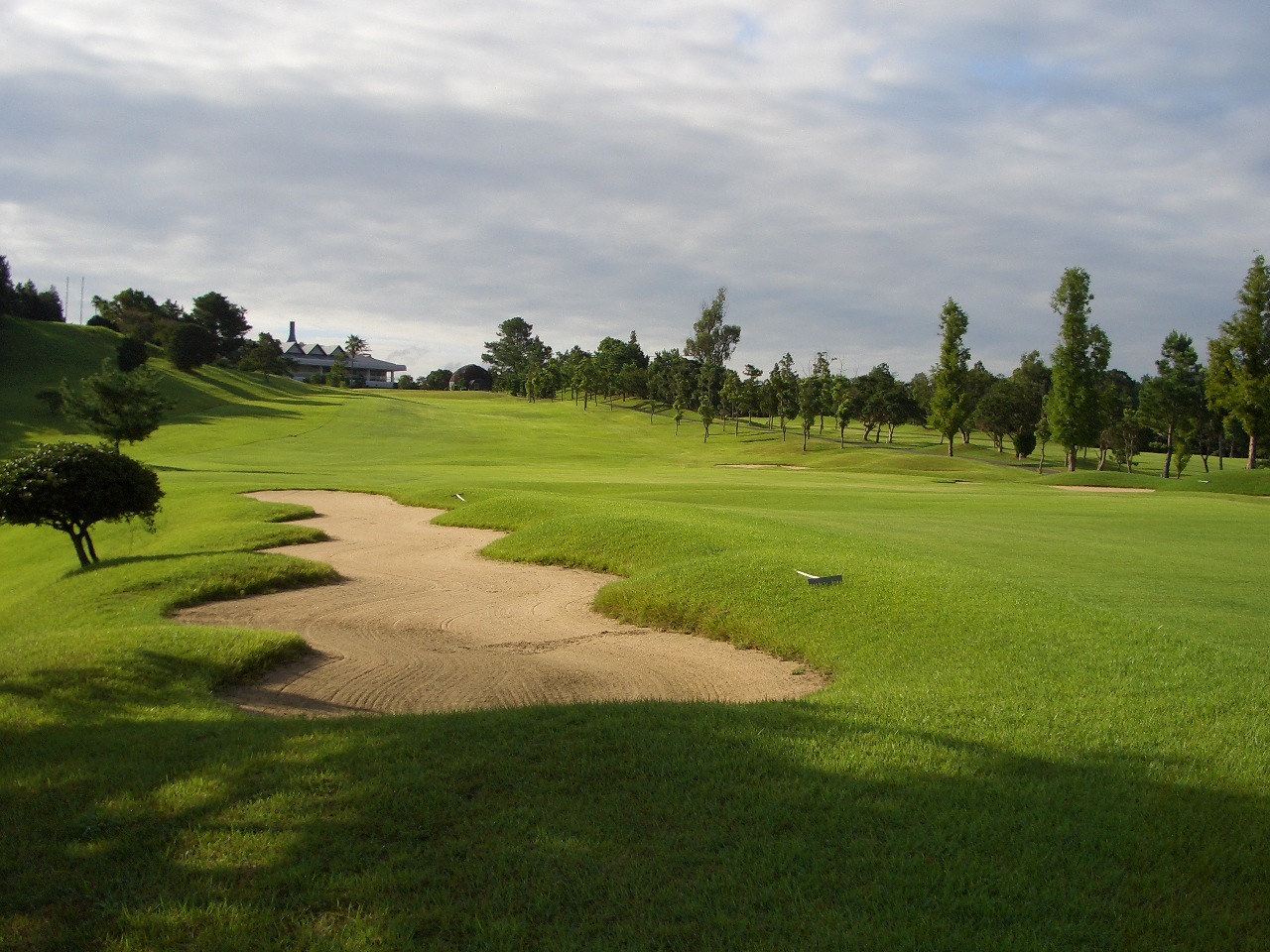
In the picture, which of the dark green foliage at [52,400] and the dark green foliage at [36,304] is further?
the dark green foliage at [36,304]

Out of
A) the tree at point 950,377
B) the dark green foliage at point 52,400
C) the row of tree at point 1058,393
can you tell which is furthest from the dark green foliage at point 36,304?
the tree at point 950,377

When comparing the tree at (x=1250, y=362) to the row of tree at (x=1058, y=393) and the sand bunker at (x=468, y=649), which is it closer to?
the row of tree at (x=1058, y=393)

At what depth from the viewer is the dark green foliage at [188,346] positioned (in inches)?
3871

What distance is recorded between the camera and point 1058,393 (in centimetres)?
7581

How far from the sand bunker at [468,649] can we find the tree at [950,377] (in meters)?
72.8

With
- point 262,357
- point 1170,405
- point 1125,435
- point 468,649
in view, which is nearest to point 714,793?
point 468,649

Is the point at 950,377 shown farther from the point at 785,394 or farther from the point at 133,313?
the point at 133,313

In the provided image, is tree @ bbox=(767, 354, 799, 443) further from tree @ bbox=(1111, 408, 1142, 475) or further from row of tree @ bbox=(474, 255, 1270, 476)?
tree @ bbox=(1111, 408, 1142, 475)

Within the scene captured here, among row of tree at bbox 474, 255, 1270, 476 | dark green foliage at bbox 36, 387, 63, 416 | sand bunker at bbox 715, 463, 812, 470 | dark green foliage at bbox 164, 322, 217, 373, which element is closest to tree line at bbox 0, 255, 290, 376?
dark green foliage at bbox 164, 322, 217, 373

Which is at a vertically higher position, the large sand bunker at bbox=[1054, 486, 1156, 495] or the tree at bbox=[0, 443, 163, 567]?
the tree at bbox=[0, 443, 163, 567]

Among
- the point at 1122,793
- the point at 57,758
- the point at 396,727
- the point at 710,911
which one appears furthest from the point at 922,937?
the point at 57,758

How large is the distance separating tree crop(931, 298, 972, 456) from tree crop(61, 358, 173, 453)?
209 feet

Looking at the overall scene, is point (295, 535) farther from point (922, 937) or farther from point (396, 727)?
point (922, 937)

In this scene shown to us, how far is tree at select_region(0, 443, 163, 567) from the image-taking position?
1738cm
